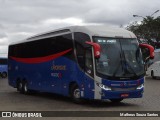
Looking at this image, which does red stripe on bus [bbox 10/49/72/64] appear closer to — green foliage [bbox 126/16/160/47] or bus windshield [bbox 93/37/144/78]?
bus windshield [bbox 93/37/144/78]

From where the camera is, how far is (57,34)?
19.5m

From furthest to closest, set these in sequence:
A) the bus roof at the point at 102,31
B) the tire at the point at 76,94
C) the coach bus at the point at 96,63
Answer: the tire at the point at 76,94 → the bus roof at the point at 102,31 → the coach bus at the point at 96,63

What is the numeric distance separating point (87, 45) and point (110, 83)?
5.65 ft

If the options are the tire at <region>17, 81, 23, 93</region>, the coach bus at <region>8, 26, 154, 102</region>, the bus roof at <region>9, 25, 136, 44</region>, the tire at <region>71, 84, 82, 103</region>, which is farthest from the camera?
the tire at <region>17, 81, 23, 93</region>

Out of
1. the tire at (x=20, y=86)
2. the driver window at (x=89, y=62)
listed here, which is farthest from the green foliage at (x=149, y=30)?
the driver window at (x=89, y=62)

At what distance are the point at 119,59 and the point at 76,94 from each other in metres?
2.40

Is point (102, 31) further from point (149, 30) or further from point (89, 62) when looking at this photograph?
point (149, 30)

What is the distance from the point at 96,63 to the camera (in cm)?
1617

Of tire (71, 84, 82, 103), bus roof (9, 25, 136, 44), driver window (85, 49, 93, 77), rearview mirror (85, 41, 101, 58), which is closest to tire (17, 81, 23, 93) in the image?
bus roof (9, 25, 136, 44)

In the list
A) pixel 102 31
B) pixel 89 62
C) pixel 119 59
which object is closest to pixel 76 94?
pixel 89 62

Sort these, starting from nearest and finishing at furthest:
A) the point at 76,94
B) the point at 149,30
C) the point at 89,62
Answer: the point at 89,62 → the point at 76,94 → the point at 149,30

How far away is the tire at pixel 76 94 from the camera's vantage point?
17.2 meters

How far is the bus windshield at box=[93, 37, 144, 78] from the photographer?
16250 mm

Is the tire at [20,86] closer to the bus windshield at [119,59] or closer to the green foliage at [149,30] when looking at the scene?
the bus windshield at [119,59]
